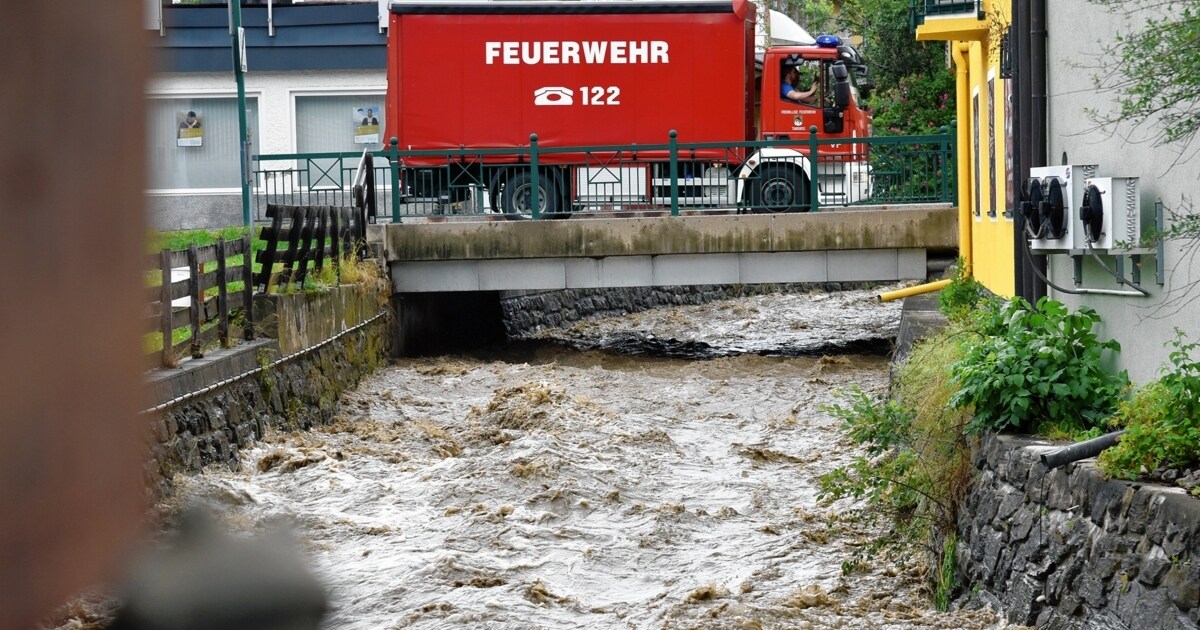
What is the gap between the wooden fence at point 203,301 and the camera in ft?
35.7

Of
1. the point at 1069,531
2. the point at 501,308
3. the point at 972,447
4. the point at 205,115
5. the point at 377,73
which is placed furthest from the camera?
the point at 377,73

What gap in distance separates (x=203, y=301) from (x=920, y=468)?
6.60 metres

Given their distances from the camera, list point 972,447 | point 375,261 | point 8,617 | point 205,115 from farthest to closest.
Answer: point 205,115
point 375,261
point 972,447
point 8,617

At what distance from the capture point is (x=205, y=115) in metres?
23.6

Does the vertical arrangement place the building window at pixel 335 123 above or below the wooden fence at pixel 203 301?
above

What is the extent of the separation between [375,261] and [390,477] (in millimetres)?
7320

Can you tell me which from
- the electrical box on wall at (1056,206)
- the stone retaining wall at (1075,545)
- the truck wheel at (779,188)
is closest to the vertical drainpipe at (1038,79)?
the electrical box on wall at (1056,206)

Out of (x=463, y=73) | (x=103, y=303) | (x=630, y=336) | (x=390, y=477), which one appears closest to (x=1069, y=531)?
(x=103, y=303)

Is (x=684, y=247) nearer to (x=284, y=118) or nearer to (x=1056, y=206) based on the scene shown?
(x=284, y=118)

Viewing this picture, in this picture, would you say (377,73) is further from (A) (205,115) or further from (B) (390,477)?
(B) (390,477)

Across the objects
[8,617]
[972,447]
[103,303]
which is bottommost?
[972,447]

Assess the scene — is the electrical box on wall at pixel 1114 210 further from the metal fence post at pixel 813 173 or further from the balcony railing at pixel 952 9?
the metal fence post at pixel 813 173

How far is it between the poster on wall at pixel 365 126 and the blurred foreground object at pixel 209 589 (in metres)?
27.0

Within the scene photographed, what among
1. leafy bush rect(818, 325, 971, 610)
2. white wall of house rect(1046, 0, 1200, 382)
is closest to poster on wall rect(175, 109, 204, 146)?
white wall of house rect(1046, 0, 1200, 382)
